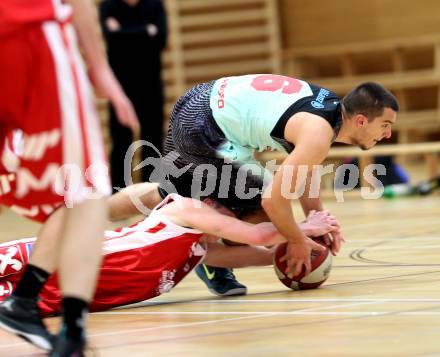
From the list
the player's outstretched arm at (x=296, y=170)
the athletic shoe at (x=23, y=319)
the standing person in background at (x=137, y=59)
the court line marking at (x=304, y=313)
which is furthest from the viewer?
the standing person in background at (x=137, y=59)

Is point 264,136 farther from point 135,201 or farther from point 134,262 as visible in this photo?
point 135,201

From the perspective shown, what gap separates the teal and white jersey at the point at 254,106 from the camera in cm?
343

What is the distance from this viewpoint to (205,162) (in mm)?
3711

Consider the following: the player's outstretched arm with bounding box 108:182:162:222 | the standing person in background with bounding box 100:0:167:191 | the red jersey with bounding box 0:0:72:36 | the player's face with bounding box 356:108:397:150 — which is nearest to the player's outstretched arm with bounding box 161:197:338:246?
the player's face with bounding box 356:108:397:150

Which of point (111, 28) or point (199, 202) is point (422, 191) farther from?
point (199, 202)

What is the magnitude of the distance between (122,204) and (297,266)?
121 cm

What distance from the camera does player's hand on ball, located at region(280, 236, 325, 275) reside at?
3.40 metres

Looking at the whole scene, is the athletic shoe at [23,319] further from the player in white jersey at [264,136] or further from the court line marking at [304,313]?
the player in white jersey at [264,136]

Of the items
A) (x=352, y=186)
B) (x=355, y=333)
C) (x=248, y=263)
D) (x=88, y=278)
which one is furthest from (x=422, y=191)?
(x=88, y=278)

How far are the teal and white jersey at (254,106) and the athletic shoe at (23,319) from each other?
4.13 feet

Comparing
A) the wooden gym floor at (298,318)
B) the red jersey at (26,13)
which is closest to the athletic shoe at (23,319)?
the wooden gym floor at (298,318)

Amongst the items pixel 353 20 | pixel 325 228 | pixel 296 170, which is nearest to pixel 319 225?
pixel 325 228

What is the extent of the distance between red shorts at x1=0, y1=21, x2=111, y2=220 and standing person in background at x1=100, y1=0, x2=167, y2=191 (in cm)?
556

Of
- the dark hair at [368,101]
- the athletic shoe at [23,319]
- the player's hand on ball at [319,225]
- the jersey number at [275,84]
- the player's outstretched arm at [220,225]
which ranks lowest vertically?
the player's hand on ball at [319,225]
